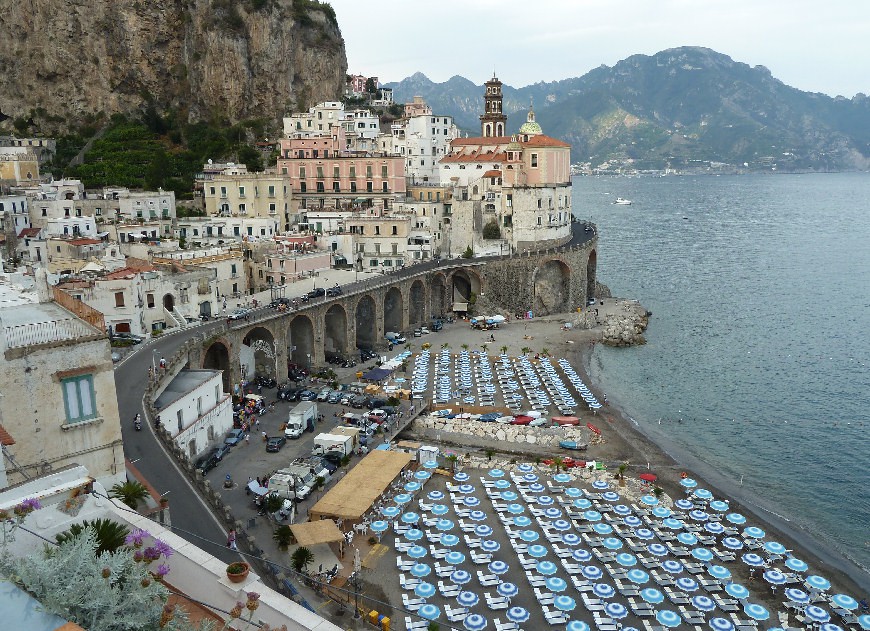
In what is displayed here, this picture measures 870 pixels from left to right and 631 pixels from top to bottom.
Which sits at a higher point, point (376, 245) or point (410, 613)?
point (376, 245)

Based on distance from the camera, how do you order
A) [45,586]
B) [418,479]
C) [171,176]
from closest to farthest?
[45,586], [418,479], [171,176]

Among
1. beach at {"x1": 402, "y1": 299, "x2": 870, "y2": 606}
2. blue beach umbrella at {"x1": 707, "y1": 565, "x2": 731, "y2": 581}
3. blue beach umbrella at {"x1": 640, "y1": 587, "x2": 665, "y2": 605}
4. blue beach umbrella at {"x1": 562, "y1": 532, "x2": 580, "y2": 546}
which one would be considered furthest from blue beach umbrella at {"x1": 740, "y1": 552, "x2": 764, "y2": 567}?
blue beach umbrella at {"x1": 562, "y1": 532, "x2": 580, "y2": 546}

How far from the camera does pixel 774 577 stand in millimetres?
28094

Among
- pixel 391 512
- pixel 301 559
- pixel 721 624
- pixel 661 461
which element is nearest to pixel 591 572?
pixel 721 624

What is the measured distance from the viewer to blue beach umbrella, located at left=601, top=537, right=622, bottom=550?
1185 inches

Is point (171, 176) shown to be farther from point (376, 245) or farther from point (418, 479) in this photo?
point (418, 479)

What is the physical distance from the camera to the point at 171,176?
87938 mm

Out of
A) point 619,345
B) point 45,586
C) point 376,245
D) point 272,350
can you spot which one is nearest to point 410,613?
point 45,586

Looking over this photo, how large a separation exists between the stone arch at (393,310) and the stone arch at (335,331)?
28.0 feet

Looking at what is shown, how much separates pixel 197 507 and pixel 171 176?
72.1 m

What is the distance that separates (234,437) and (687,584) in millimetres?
25311

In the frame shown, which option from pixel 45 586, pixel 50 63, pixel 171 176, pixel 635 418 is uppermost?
pixel 50 63

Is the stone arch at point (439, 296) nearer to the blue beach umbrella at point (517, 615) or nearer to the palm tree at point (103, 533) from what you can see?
the blue beach umbrella at point (517, 615)

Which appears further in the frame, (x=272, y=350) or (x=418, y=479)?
(x=272, y=350)
